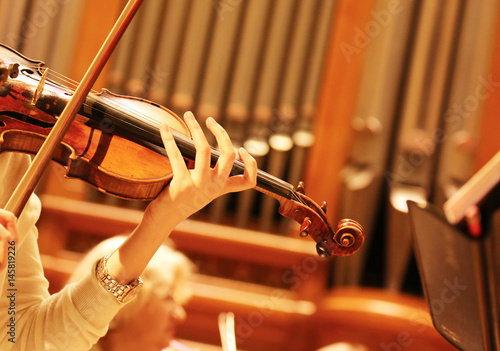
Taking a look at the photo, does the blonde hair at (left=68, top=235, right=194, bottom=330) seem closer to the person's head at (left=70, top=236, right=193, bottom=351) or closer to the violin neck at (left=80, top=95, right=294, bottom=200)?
the person's head at (left=70, top=236, right=193, bottom=351)

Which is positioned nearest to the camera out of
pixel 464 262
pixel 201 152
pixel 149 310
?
pixel 201 152

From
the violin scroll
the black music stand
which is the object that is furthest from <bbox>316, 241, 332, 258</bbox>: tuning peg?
the black music stand

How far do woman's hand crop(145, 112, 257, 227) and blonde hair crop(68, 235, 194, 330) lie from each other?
0.69m

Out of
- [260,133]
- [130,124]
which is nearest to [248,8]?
[260,133]

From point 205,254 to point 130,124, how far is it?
1703mm

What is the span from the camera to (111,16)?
9.08ft

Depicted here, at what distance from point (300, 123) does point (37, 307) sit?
1.81m

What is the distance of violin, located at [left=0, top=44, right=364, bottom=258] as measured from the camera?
3.11ft

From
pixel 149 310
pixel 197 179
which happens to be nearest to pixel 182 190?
pixel 197 179

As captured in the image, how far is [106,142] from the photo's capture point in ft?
3.25

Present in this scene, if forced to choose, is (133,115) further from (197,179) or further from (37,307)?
(37,307)

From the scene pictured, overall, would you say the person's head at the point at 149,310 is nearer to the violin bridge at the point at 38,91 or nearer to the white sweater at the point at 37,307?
the white sweater at the point at 37,307

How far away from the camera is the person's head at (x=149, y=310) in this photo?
1.61 metres

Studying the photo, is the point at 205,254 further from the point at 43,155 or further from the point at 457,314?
the point at 43,155
